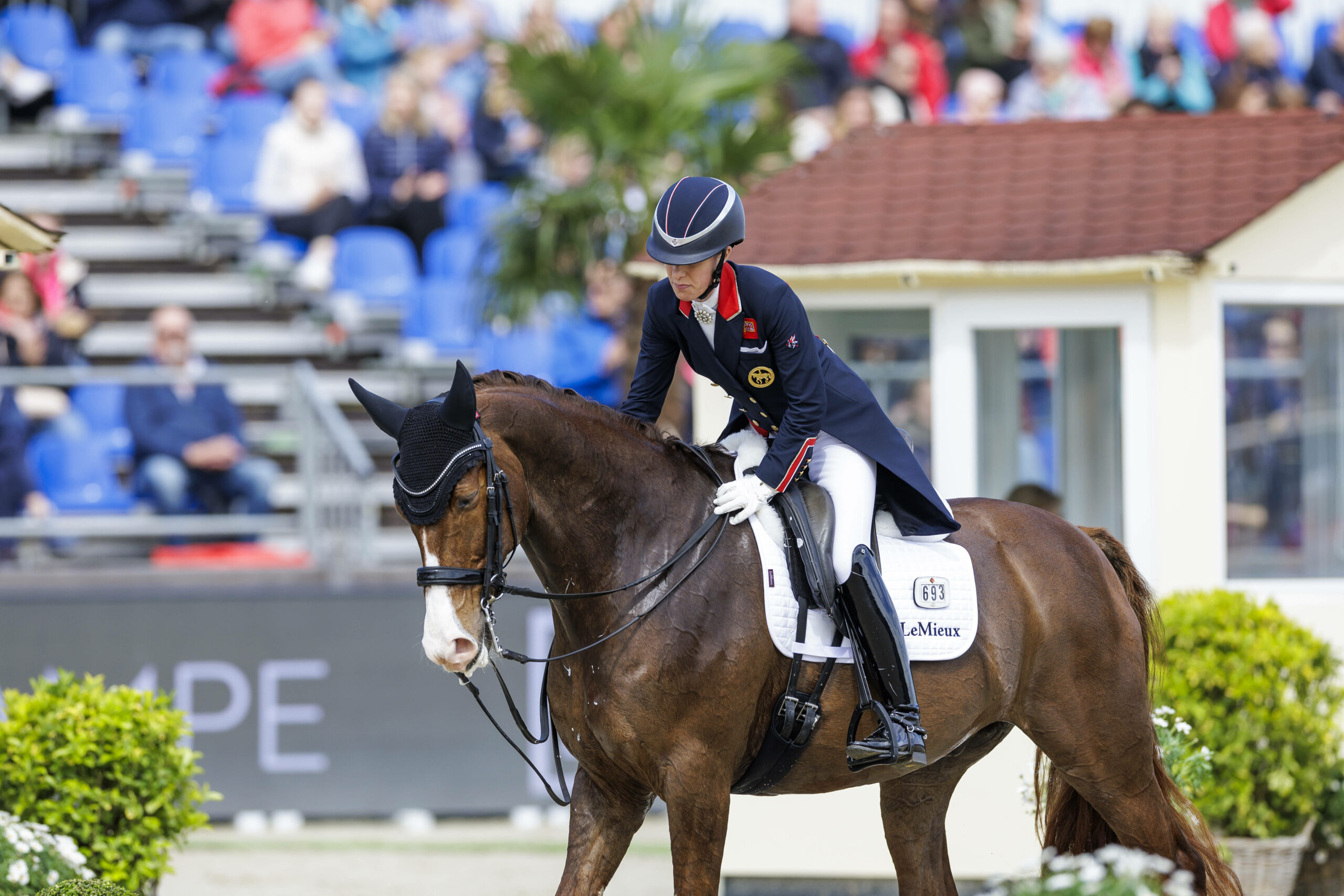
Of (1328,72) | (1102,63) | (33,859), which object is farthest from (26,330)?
(1328,72)

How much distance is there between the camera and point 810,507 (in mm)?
4289

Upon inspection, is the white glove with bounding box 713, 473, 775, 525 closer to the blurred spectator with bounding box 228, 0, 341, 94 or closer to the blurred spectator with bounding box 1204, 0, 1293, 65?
the blurred spectator with bounding box 228, 0, 341, 94

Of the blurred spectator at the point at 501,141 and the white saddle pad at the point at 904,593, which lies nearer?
A: the white saddle pad at the point at 904,593

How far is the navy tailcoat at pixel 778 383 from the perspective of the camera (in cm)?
Answer: 409

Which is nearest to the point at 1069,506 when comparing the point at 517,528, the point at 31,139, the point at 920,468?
the point at 920,468

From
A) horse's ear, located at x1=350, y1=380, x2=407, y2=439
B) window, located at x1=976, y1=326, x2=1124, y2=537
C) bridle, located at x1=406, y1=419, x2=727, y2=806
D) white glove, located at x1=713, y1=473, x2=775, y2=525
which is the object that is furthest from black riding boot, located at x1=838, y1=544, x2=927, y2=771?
window, located at x1=976, y1=326, x2=1124, y2=537

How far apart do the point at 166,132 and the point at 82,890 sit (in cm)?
1007

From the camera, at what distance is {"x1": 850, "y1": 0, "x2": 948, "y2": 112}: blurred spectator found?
528 inches

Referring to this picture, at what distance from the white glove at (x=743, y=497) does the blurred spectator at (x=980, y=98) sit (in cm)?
945

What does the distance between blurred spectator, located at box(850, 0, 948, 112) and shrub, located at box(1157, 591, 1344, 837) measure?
26.6 feet

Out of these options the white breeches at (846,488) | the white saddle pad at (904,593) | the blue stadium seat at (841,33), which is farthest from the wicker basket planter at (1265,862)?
the blue stadium seat at (841,33)

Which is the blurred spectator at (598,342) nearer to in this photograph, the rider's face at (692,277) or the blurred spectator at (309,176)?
the blurred spectator at (309,176)

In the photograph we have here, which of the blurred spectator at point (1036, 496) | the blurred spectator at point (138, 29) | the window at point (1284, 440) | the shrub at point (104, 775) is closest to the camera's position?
the shrub at point (104, 775)

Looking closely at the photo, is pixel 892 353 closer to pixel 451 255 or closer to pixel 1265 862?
pixel 1265 862
